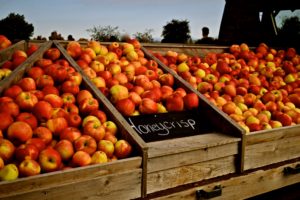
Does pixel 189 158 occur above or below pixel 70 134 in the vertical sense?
below

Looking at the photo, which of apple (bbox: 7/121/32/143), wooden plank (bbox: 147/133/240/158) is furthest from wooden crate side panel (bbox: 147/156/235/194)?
apple (bbox: 7/121/32/143)

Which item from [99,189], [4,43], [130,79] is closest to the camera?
[99,189]

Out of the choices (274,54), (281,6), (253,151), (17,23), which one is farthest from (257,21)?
(17,23)

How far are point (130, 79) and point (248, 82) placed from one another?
54.4 inches

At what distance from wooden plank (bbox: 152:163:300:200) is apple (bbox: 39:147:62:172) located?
25.5 inches

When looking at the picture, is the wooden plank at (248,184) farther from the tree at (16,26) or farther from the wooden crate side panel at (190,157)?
the tree at (16,26)

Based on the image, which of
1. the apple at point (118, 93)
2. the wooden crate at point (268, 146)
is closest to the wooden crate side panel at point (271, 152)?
the wooden crate at point (268, 146)

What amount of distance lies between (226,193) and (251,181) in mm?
260

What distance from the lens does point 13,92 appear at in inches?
92.5

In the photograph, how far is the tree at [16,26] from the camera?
92.6ft

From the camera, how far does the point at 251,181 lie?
248 cm

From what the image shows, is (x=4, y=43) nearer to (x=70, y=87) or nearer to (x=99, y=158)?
(x=70, y=87)

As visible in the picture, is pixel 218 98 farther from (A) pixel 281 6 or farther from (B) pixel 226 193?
(A) pixel 281 6

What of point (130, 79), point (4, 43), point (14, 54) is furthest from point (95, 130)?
point (4, 43)
